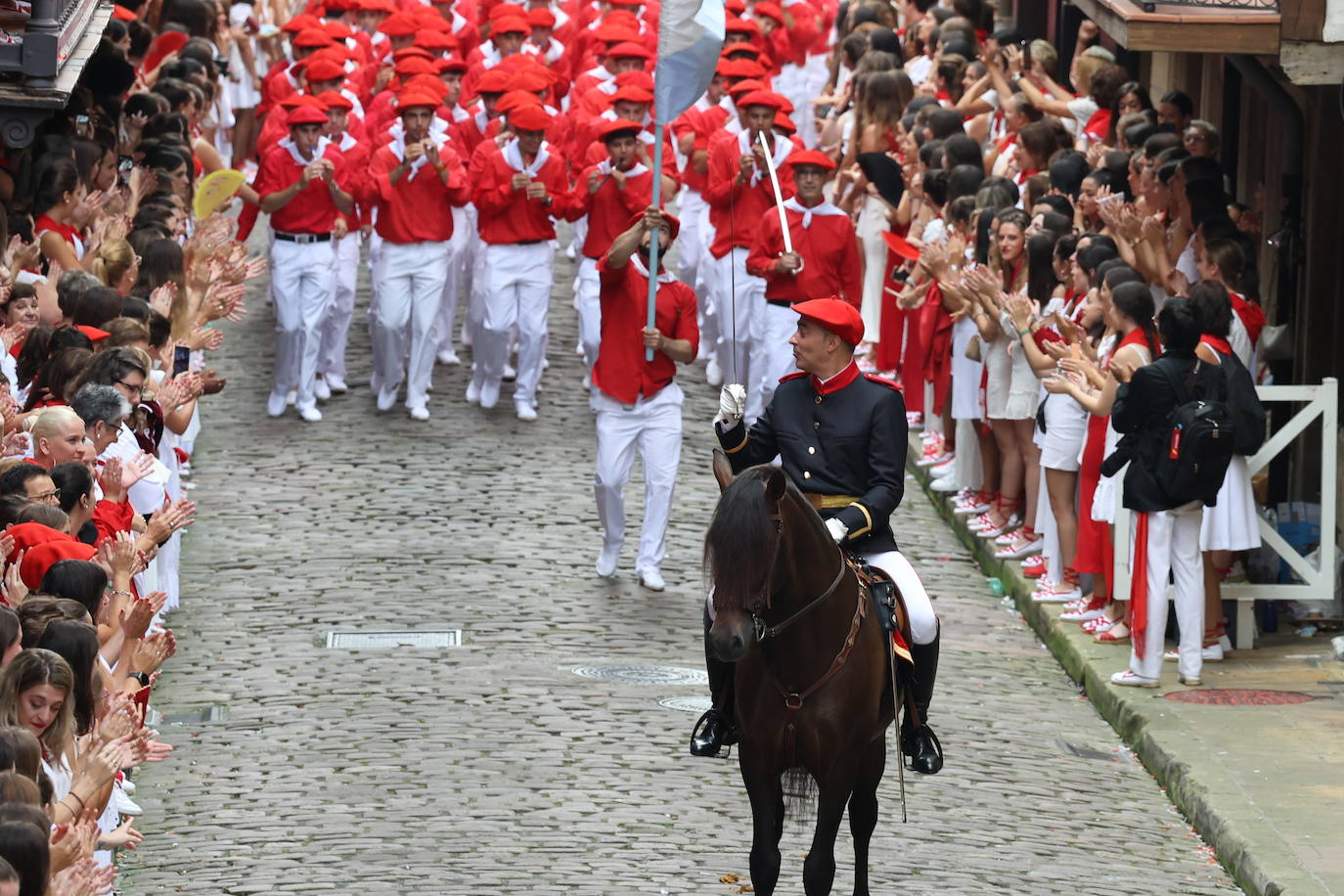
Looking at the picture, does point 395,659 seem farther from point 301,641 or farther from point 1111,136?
point 1111,136

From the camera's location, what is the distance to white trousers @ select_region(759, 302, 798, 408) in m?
18.0

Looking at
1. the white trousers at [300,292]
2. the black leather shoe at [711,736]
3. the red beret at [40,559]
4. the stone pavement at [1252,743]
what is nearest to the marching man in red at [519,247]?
the white trousers at [300,292]

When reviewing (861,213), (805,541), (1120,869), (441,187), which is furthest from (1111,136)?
(805,541)

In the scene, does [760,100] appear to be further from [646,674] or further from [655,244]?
[646,674]

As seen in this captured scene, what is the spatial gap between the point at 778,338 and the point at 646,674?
188 inches

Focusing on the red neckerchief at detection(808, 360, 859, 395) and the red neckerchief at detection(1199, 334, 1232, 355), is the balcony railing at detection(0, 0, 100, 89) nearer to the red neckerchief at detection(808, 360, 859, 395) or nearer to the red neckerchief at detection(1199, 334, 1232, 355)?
the red neckerchief at detection(808, 360, 859, 395)

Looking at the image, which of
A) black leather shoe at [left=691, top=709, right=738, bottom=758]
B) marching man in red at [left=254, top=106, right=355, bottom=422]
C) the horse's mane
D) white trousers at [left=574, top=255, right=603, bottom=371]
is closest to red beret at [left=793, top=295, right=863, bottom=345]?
the horse's mane

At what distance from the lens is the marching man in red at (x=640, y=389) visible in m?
15.1

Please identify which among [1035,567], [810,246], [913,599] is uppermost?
[810,246]

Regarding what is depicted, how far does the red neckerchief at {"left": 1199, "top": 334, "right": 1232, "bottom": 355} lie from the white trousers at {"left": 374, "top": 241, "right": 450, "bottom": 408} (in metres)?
7.68

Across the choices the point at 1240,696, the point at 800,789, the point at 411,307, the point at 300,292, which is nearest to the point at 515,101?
the point at 411,307

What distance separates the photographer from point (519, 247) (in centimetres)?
1927

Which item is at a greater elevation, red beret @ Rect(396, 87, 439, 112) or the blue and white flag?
the blue and white flag

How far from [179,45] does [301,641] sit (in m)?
10.1
